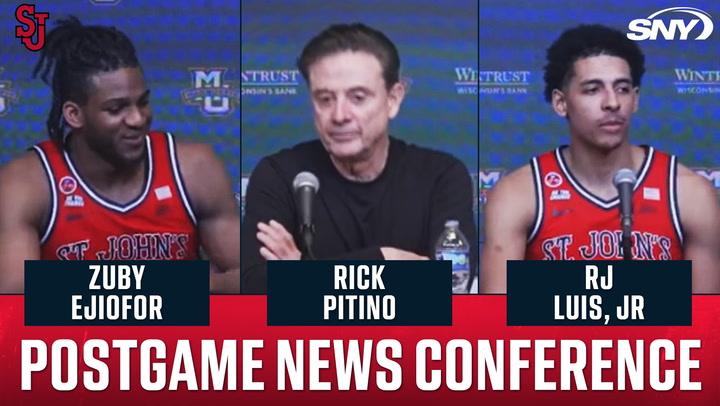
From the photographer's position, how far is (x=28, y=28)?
397 inches

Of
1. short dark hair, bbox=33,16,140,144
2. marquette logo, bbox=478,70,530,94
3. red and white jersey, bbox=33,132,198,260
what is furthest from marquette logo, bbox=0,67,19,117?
marquette logo, bbox=478,70,530,94

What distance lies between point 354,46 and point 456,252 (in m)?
1.18

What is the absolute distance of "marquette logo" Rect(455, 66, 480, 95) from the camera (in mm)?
10078

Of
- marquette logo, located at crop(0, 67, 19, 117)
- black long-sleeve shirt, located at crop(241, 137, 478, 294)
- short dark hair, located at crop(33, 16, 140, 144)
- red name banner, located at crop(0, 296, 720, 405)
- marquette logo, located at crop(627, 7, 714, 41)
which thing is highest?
marquette logo, located at crop(627, 7, 714, 41)

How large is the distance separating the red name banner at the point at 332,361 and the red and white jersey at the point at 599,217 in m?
0.38

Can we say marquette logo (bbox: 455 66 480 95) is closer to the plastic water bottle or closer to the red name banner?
the plastic water bottle

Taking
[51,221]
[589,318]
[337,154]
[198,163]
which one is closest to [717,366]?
[589,318]

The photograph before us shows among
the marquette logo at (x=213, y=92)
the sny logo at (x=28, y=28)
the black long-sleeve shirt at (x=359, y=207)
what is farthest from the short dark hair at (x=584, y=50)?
the sny logo at (x=28, y=28)

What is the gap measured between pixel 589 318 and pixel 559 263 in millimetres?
334

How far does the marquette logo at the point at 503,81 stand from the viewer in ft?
33.0

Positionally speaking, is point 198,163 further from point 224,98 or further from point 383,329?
point 383,329

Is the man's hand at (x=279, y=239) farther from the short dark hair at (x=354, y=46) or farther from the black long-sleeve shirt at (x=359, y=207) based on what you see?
the short dark hair at (x=354, y=46)

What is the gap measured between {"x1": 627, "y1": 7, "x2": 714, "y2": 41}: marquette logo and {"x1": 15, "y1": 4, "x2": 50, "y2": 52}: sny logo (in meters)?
3.02

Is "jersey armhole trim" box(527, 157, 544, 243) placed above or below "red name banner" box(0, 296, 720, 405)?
above
